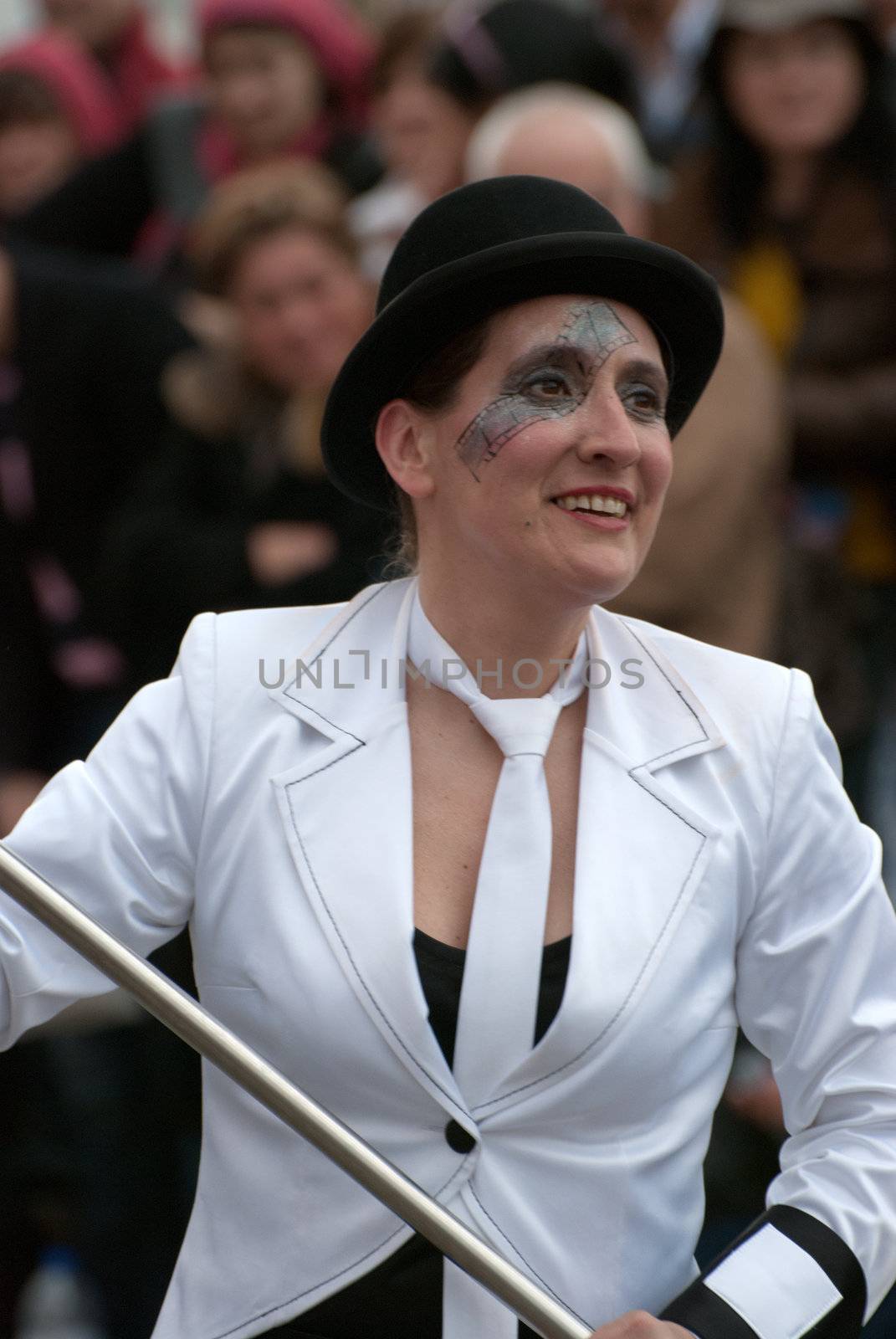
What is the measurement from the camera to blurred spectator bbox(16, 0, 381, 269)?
4914 mm

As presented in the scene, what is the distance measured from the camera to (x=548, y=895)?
232cm

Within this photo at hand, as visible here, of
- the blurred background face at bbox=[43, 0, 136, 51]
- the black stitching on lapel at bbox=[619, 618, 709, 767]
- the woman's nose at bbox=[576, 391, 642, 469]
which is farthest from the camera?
the blurred background face at bbox=[43, 0, 136, 51]

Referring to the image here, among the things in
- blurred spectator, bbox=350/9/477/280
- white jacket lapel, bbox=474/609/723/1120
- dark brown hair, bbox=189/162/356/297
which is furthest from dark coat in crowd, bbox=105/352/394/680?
white jacket lapel, bbox=474/609/723/1120

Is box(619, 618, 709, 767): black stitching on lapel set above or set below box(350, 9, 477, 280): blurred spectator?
below

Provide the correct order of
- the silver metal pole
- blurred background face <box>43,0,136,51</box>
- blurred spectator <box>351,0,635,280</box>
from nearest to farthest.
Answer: the silver metal pole
blurred spectator <box>351,0,635,280</box>
blurred background face <box>43,0,136,51</box>

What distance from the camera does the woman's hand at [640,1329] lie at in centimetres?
212

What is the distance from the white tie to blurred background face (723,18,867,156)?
83.6 inches

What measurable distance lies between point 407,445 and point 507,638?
0.89ft

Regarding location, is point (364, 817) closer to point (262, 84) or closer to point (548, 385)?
point (548, 385)

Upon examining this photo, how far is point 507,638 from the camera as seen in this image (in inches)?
95.6

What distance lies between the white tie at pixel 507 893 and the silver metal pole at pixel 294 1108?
0.66 ft

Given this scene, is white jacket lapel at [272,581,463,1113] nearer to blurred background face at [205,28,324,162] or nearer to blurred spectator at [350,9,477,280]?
blurred spectator at [350,9,477,280]


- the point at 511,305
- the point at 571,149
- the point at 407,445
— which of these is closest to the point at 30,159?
the point at 571,149

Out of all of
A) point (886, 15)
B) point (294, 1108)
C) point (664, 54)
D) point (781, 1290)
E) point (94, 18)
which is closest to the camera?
point (294, 1108)
